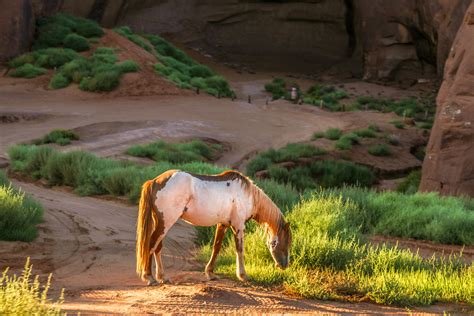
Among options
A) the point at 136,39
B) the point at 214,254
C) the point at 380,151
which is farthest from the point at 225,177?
the point at 136,39

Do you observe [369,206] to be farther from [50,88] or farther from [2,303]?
[50,88]

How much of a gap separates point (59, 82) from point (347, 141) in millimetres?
13549

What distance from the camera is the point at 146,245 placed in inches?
320

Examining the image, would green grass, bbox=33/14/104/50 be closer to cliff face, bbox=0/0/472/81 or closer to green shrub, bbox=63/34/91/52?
green shrub, bbox=63/34/91/52

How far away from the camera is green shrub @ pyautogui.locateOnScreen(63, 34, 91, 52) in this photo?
127 ft

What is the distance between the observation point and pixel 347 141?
27.1m

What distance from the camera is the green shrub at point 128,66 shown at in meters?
35.0

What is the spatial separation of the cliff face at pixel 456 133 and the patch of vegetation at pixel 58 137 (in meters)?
10.5

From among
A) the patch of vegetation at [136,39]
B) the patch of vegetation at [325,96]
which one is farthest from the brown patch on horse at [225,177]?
the patch of vegetation at [136,39]

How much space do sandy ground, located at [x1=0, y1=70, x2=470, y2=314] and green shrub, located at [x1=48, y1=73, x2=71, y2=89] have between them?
0.61 m

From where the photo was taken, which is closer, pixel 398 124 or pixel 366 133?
pixel 366 133

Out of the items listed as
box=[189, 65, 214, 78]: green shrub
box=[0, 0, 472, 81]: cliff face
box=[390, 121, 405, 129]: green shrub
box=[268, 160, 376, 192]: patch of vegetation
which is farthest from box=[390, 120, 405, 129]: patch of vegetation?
box=[0, 0, 472, 81]: cliff face

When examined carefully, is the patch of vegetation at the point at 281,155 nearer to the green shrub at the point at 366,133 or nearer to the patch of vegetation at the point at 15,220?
the green shrub at the point at 366,133

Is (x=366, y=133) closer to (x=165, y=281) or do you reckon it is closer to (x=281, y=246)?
(x=281, y=246)
